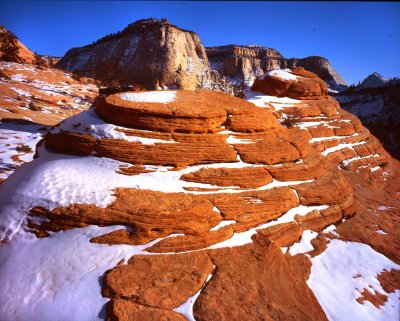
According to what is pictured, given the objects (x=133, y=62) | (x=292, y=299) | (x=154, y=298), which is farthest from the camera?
(x=133, y=62)

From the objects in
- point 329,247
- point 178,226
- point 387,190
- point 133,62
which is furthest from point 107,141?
point 133,62

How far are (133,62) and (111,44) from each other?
30.2ft

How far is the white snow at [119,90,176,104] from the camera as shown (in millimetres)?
8755

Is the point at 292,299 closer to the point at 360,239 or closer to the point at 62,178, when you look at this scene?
the point at 360,239

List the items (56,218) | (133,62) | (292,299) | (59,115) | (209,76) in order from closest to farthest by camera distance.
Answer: (292,299) < (56,218) < (59,115) < (133,62) < (209,76)

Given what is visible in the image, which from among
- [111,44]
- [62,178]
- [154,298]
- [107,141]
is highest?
[111,44]

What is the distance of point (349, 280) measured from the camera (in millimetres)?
6723

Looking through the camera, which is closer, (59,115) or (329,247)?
(329,247)

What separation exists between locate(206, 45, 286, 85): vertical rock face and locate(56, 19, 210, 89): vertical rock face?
89.7 feet

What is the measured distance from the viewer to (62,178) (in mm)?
6652

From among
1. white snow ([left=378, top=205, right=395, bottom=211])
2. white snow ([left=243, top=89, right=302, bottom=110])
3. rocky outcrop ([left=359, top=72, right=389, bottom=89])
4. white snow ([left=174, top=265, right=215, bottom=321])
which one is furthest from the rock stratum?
rocky outcrop ([left=359, top=72, right=389, bottom=89])

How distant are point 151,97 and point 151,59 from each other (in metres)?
35.2

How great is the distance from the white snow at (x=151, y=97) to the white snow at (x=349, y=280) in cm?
677

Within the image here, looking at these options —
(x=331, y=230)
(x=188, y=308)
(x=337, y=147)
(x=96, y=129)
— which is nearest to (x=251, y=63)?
(x=337, y=147)
